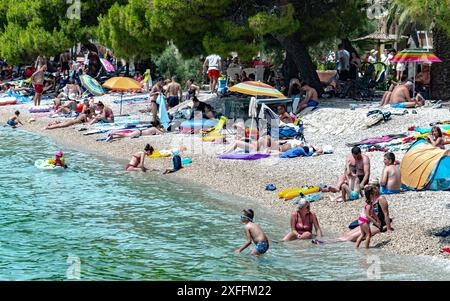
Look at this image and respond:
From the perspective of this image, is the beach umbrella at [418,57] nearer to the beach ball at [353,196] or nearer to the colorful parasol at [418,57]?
the colorful parasol at [418,57]

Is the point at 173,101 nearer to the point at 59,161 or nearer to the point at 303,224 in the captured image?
the point at 59,161

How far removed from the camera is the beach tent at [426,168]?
1642 cm

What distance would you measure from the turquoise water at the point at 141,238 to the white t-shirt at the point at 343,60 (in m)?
10.7

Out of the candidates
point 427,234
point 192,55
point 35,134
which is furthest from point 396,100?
point 35,134

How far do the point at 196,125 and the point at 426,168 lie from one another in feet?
36.1

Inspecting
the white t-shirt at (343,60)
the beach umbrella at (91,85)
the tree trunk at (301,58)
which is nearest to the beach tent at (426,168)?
the tree trunk at (301,58)

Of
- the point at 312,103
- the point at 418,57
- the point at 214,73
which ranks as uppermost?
the point at 418,57

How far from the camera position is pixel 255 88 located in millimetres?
24328

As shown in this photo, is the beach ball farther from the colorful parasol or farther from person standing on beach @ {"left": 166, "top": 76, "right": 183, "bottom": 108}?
person standing on beach @ {"left": 166, "top": 76, "right": 183, "bottom": 108}

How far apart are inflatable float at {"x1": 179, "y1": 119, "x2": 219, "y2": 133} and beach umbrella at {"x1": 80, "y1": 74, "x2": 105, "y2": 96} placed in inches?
429

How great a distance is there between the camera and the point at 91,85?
120 feet

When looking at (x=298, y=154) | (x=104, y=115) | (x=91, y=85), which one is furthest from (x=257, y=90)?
(x=91, y=85)
